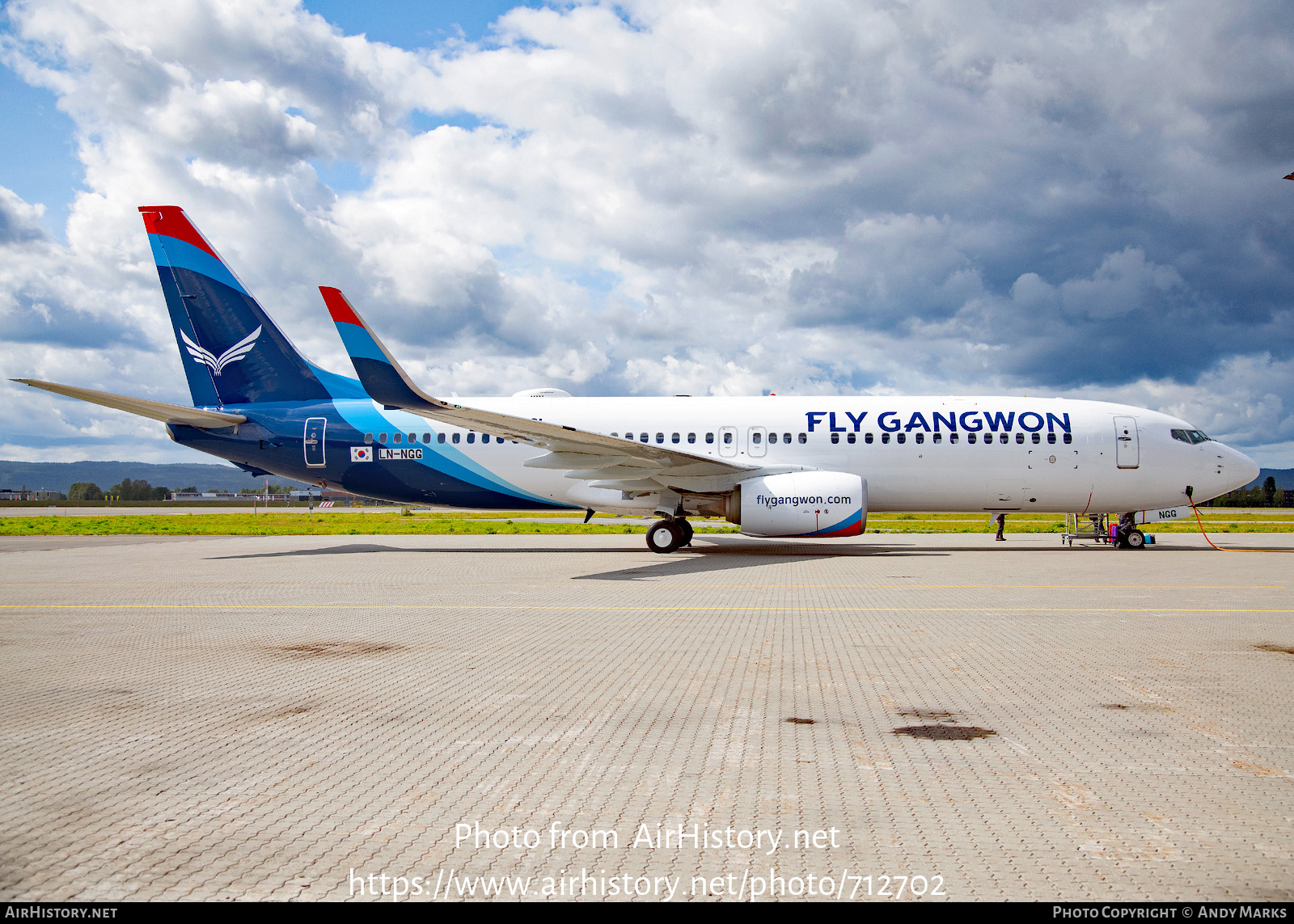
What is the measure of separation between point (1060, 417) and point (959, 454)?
2.70 metres

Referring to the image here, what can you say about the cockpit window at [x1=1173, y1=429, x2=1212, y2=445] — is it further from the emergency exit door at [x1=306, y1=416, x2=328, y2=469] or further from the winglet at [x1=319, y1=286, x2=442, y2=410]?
the emergency exit door at [x1=306, y1=416, x2=328, y2=469]

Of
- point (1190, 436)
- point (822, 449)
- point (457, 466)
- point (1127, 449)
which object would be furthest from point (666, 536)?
point (1190, 436)

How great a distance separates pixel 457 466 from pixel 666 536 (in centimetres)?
567

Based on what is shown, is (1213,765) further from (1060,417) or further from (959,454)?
(1060,417)

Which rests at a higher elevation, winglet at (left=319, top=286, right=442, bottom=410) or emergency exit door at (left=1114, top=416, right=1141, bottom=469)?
winglet at (left=319, top=286, right=442, bottom=410)

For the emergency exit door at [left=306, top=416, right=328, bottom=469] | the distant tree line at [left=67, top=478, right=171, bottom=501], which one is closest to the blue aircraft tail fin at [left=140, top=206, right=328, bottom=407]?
the emergency exit door at [left=306, top=416, right=328, bottom=469]

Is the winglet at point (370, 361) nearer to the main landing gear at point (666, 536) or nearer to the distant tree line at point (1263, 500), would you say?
the main landing gear at point (666, 536)

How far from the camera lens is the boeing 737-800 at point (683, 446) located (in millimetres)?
18188

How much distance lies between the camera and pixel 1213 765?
3.99 metres

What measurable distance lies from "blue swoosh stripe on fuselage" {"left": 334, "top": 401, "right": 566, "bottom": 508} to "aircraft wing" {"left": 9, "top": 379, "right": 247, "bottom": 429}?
10.2 ft

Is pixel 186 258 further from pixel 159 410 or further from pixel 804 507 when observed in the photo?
pixel 804 507

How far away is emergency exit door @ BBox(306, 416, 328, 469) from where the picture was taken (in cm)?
1983

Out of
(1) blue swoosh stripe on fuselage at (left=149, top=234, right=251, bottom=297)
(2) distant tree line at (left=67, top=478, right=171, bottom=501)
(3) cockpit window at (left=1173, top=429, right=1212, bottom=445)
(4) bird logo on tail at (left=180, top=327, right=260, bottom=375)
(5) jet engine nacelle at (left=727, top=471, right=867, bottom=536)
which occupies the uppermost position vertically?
(1) blue swoosh stripe on fuselage at (left=149, top=234, right=251, bottom=297)

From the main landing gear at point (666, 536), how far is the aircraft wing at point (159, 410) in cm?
1079
